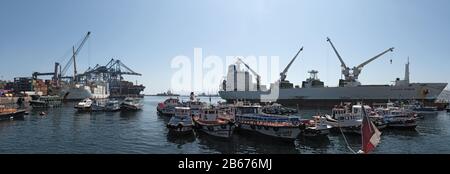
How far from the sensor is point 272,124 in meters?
40.6

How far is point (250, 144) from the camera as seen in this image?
3844cm

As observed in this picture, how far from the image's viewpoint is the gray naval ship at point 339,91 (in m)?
112

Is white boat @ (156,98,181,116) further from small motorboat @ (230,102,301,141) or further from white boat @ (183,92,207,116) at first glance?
small motorboat @ (230,102,301,141)

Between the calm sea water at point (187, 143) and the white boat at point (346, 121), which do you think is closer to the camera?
the calm sea water at point (187, 143)

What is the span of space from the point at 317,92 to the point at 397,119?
78302 millimetres

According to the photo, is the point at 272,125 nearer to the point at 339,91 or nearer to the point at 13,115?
the point at 13,115

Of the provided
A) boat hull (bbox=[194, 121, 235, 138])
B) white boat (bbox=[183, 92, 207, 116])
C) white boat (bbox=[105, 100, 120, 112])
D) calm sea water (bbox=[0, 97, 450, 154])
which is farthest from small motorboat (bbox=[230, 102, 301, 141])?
white boat (bbox=[105, 100, 120, 112])

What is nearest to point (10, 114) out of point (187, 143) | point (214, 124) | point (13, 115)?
point (13, 115)

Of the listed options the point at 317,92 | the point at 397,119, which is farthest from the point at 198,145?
the point at 317,92

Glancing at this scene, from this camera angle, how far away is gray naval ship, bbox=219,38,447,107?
11219 centimetres

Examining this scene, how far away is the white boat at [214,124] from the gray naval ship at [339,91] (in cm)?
7452

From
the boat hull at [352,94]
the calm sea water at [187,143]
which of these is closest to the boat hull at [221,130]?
the calm sea water at [187,143]

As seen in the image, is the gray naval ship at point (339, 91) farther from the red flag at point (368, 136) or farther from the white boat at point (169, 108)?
the red flag at point (368, 136)
